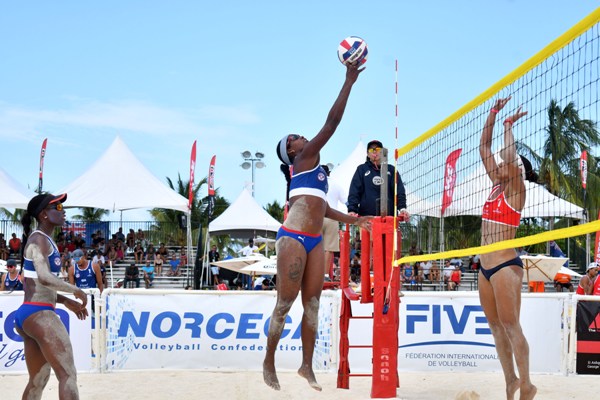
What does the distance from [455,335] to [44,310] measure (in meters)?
6.18

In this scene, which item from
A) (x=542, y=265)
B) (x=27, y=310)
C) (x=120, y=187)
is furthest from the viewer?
(x=120, y=187)

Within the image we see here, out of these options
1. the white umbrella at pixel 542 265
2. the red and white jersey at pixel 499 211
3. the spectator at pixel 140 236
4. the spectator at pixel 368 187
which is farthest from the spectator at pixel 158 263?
the red and white jersey at pixel 499 211

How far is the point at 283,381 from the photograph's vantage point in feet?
31.2

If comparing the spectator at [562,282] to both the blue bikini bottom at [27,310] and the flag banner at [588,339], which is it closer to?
the flag banner at [588,339]

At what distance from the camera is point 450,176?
7633mm

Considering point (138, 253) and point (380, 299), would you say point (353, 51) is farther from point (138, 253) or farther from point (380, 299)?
point (138, 253)

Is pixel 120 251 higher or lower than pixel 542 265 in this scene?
higher

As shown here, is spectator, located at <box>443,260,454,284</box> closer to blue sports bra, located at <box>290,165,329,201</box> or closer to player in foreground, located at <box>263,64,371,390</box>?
player in foreground, located at <box>263,64,371,390</box>

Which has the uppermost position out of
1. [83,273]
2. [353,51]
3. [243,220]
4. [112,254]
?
[353,51]

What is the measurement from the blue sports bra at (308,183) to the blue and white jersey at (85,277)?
26.7 feet

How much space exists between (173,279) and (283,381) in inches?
630

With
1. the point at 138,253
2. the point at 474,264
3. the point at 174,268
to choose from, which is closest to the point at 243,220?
the point at 174,268

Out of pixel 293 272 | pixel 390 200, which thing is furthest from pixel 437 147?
pixel 293 272

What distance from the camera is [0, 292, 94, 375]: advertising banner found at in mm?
9938
